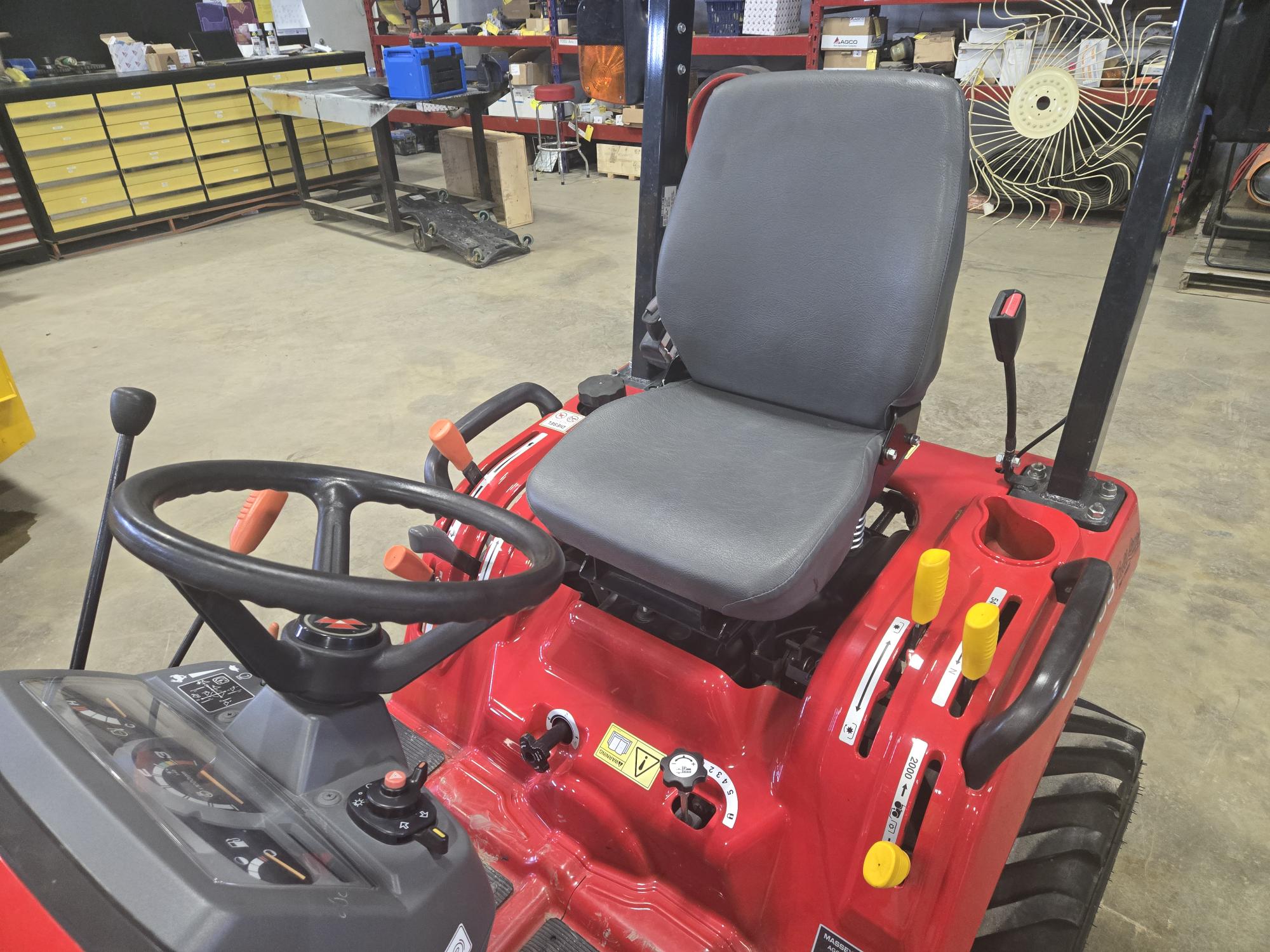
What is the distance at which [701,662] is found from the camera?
1229 mm

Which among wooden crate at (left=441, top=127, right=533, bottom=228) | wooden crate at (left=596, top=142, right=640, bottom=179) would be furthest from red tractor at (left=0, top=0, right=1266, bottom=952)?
wooden crate at (left=596, top=142, right=640, bottom=179)

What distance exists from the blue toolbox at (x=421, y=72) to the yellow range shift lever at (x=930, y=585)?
4.52m

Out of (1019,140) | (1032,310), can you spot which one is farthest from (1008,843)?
(1019,140)

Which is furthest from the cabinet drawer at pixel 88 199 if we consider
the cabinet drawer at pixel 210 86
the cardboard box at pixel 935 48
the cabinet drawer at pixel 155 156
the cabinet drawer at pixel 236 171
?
the cardboard box at pixel 935 48

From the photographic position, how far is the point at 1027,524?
1.26m

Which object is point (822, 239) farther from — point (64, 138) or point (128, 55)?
point (128, 55)

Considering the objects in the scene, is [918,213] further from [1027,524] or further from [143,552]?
[143,552]

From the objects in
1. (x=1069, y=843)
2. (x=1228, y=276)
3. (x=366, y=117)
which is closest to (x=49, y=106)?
(x=366, y=117)

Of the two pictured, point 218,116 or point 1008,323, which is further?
point 218,116

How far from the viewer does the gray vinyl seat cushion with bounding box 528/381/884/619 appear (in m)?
1.05

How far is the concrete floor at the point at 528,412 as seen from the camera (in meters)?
1.63

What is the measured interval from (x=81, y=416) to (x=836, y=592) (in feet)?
9.95

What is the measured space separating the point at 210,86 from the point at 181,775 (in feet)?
19.7

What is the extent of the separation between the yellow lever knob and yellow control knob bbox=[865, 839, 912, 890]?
265mm
